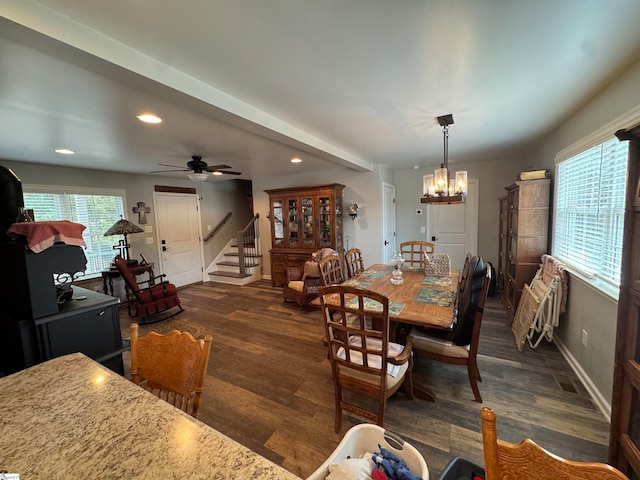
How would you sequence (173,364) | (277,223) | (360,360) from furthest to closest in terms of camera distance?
(277,223) → (360,360) → (173,364)

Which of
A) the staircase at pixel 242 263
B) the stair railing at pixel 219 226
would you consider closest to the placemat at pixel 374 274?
the staircase at pixel 242 263

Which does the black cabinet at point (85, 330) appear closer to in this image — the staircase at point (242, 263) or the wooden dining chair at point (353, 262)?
the wooden dining chair at point (353, 262)

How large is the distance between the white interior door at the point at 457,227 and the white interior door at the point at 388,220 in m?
0.71

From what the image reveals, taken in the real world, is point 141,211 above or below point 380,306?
above

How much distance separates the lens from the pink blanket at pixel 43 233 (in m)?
1.77

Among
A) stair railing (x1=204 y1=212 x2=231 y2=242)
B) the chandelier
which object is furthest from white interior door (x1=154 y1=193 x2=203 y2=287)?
the chandelier

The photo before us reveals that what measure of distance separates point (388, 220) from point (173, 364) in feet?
15.6

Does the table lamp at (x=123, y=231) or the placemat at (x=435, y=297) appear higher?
the table lamp at (x=123, y=231)

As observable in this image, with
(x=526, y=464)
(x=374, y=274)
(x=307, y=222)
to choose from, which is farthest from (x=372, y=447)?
(x=307, y=222)

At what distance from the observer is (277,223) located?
568 cm

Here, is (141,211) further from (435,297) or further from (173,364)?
→ (435,297)

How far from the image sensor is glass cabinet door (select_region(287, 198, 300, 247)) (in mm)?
5415

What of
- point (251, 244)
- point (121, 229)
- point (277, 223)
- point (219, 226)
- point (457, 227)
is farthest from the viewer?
point (219, 226)

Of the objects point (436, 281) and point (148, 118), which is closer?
point (148, 118)
